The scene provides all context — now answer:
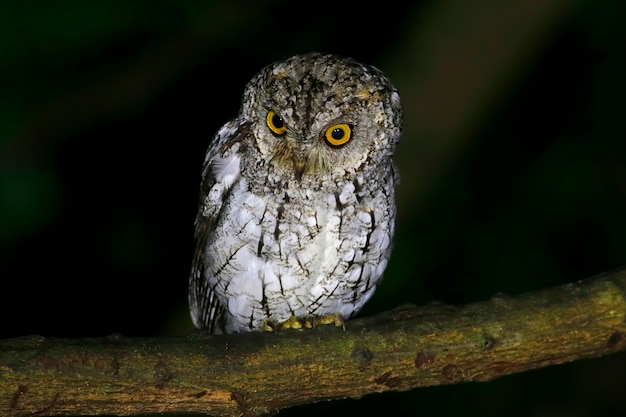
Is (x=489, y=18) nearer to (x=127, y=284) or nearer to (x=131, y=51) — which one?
(x=131, y=51)

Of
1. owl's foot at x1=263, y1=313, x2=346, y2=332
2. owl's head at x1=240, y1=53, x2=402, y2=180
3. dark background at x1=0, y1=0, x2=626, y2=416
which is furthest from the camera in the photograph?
dark background at x1=0, y1=0, x2=626, y2=416

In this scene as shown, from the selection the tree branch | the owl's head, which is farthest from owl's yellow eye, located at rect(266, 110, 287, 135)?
the tree branch

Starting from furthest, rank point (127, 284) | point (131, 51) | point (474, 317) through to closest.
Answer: point (127, 284), point (131, 51), point (474, 317)

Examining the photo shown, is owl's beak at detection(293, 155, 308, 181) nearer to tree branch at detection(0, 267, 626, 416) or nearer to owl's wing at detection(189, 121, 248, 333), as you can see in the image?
owl's wing at detection(189, 121, 248, 333)

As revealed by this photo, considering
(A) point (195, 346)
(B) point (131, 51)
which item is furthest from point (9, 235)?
(A) point (195, 346)

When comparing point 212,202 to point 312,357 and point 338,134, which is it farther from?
point 312,357

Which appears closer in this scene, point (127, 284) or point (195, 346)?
point (195, 346)

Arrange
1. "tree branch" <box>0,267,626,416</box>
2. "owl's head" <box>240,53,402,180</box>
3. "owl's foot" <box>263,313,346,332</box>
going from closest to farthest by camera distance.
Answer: "tree branch" <box>0,267,626,416</box>, "owl's head" <box>240,53,402,180</box>, "owl's foot" <box>263,313,346,332</box>
